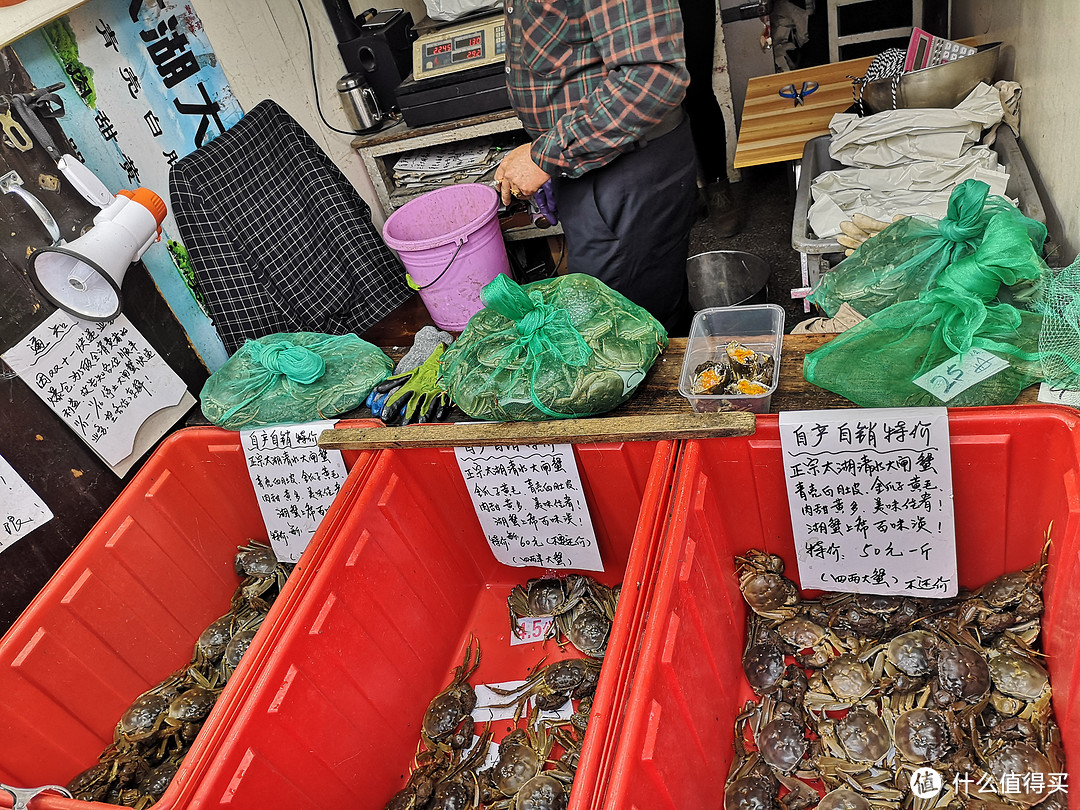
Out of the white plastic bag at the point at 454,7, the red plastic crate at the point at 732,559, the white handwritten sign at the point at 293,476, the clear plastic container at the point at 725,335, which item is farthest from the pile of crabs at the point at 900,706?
the white plastic bag at the point at 454,7

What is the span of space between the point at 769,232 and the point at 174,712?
340cm

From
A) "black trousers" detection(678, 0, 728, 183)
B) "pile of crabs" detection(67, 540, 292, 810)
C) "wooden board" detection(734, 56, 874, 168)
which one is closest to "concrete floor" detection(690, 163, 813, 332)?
"black trousers" detection(678, 0, 728, 183)

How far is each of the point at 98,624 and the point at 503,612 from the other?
0.99 metres

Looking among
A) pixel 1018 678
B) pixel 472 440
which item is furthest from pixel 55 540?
pixel 1018 678

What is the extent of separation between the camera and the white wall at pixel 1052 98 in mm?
1635

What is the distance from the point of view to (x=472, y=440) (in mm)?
1646

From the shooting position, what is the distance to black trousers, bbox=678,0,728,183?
370cm

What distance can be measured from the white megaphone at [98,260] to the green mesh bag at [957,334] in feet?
5.35

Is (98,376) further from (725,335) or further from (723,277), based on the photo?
(723,277)

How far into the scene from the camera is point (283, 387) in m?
1.96

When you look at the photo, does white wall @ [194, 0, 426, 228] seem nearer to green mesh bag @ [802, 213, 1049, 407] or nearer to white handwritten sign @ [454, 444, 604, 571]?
white handwritten sign @ [454, 444, 604, 571]

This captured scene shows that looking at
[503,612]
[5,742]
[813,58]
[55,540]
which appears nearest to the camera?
[5,742]

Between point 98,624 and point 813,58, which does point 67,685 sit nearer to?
point 98,624

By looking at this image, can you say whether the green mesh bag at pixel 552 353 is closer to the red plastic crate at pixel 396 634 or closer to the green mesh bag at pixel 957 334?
the red plastic crate at pixel 396 634
